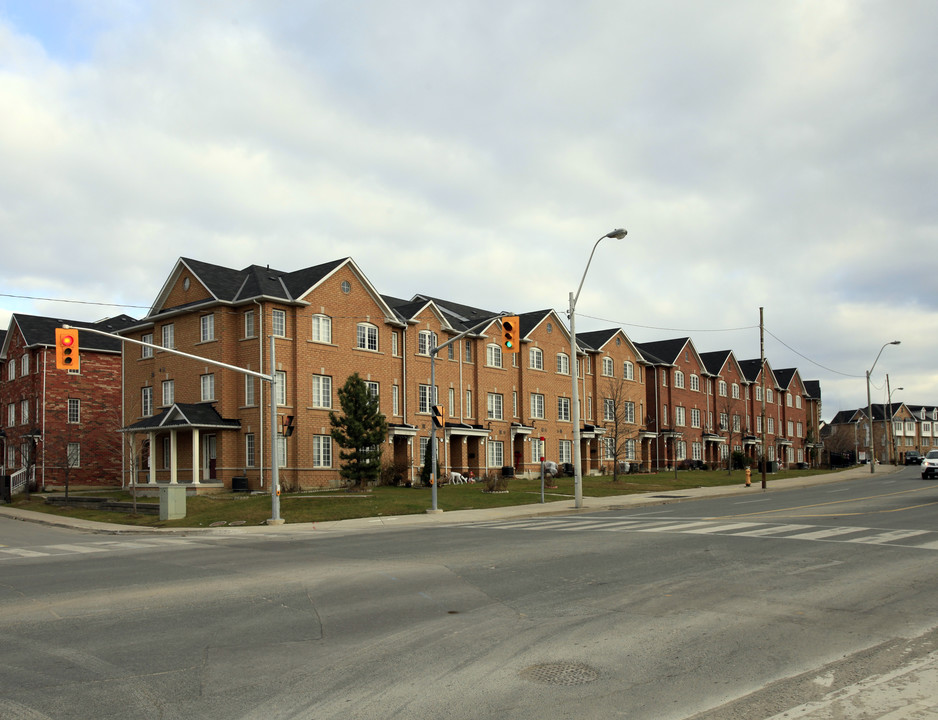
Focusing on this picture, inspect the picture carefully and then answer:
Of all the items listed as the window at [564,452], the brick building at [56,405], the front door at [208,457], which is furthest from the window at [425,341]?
the brick building at [56,405]

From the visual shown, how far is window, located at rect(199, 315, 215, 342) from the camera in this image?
42031mm

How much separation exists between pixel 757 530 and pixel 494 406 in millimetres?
35110

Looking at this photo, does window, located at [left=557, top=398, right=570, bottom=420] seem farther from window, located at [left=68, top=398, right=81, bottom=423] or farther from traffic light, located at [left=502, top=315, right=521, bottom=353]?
traffic light, located at [left=502, top=315, right=521, bottom=353]

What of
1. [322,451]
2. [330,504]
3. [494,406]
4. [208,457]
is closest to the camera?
[330,504]

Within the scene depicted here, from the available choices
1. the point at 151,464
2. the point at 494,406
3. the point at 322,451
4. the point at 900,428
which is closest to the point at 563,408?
the point at 494,406

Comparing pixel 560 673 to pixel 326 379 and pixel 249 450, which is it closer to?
pixel 249 450

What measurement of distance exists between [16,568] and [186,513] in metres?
14.6

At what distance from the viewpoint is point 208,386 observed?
42094 mm

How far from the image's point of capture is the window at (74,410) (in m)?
51.2

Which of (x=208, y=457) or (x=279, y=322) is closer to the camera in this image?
(x=279, y=322)

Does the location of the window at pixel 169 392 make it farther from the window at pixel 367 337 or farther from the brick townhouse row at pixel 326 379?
the window at pixel 367 337

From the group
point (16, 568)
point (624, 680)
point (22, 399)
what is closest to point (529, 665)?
point (624, 680)

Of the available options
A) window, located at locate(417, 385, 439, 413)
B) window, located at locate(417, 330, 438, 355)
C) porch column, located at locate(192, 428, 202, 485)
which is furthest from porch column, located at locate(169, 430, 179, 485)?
window, located at locate(417, 330, 438, 355)

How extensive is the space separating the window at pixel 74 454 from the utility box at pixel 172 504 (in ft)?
51.7
